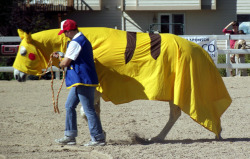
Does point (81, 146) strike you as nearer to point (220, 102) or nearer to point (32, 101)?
point (220, 102)

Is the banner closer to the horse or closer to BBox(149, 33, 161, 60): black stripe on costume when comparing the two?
the horse

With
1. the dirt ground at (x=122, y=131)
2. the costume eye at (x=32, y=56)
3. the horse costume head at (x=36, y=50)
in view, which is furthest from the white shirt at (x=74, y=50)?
the dirt ground at (x=122, y=131)

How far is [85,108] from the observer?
649cm

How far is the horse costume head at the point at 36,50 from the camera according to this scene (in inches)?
272

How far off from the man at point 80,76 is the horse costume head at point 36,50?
37 centimetres

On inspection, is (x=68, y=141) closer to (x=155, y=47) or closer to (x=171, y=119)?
(x=171, y=119)

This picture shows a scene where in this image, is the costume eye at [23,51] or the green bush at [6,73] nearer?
the costume eye at [23,51]

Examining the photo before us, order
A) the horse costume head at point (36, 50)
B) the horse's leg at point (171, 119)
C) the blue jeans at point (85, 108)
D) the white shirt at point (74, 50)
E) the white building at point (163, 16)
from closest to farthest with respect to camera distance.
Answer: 1. the white shirt at point (74, 50)
2. the blue jeans at point (85, 108)
3. the horse costume head at point (36, 50)
4. the horse's leg at point (171, 119)
5. the white building at point (163, 16)

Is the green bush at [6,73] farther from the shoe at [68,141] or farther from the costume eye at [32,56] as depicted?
the shoe at [68,141]

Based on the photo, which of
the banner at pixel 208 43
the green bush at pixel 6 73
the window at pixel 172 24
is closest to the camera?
the banner at pixel 208 43

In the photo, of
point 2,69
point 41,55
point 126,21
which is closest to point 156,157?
point 41,55

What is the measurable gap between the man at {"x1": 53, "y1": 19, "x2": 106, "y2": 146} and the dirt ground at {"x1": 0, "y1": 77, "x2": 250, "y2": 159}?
11.9 inches

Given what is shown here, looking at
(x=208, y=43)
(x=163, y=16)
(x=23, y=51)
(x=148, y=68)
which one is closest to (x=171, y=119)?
(x=148, y=68)

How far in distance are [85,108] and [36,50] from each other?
1115 millimetres
